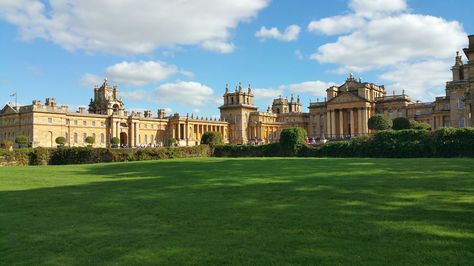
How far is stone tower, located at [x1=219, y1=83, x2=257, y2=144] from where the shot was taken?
96.2 m

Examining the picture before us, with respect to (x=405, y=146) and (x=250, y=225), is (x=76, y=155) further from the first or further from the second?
(x=250, y=225)

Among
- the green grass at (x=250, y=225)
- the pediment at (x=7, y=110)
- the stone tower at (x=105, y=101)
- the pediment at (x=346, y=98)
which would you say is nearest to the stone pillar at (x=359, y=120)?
the pediment at (x=346, y=98)

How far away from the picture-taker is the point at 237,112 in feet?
317

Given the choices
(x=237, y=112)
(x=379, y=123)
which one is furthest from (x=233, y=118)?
(x=379, y=123)

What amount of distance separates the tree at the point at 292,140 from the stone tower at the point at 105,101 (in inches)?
2189

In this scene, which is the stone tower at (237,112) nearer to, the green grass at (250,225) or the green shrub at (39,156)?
the green shrub at (39,156)

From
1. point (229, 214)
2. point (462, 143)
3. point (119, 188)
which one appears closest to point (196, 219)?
point (229, 214)

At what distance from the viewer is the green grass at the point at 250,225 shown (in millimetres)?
6430

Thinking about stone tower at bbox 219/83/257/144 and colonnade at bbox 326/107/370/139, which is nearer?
colonnade at bbox 326/107/370/139

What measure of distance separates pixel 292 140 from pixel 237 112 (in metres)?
50.4

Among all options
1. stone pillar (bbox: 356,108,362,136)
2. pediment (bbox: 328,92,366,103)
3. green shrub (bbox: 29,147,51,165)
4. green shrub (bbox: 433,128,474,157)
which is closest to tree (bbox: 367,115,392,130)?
stone pillar (bbox: 356,108,362,136)

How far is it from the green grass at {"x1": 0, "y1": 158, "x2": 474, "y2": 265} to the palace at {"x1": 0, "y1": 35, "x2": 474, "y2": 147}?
173 feet

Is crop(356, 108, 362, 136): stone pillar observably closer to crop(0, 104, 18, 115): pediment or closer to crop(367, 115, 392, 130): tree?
crop(367, 115, 392, 130): tree

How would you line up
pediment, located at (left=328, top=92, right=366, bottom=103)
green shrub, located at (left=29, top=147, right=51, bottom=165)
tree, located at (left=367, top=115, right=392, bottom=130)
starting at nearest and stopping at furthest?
1. green shrub, located at (left=29, top=147, right=51, bottom=165)
2. tree, located at (left=367, top=115, right=392, bottom=130)
3. pediment, located at (left=328, top=92, right=366, bottom=103)
